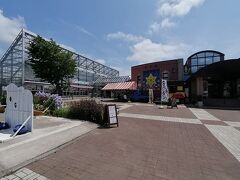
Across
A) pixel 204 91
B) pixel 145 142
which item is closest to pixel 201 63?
pixel 204 91

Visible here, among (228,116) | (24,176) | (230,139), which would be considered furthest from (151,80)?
(24,176)

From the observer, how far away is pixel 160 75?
33.4m

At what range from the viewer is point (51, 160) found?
15.6 feet

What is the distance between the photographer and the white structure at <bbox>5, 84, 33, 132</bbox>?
7139 millimetres

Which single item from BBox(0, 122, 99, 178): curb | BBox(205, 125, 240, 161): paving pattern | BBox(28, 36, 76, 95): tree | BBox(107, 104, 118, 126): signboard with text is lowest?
BBox(205, 125, 240, 161): paving pattern

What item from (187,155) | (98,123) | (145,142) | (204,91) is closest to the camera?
(187,155)

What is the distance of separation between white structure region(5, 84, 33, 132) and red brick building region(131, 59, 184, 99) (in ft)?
81.9

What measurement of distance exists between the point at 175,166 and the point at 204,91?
73.2 ft

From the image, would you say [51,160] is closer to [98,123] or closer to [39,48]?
[98,123]

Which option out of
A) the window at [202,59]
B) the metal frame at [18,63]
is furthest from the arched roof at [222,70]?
the metal frame at [18,63]

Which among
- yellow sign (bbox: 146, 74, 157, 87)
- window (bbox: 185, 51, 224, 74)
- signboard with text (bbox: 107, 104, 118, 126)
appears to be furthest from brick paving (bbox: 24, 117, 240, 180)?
window (bbox: 185, 51, 224, 74)

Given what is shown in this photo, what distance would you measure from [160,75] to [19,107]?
28264 mm

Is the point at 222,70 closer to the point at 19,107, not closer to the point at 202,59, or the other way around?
the point at 202,59

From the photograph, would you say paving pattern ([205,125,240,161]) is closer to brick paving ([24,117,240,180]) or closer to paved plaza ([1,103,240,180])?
paved plaza ([1,103,240,180])
